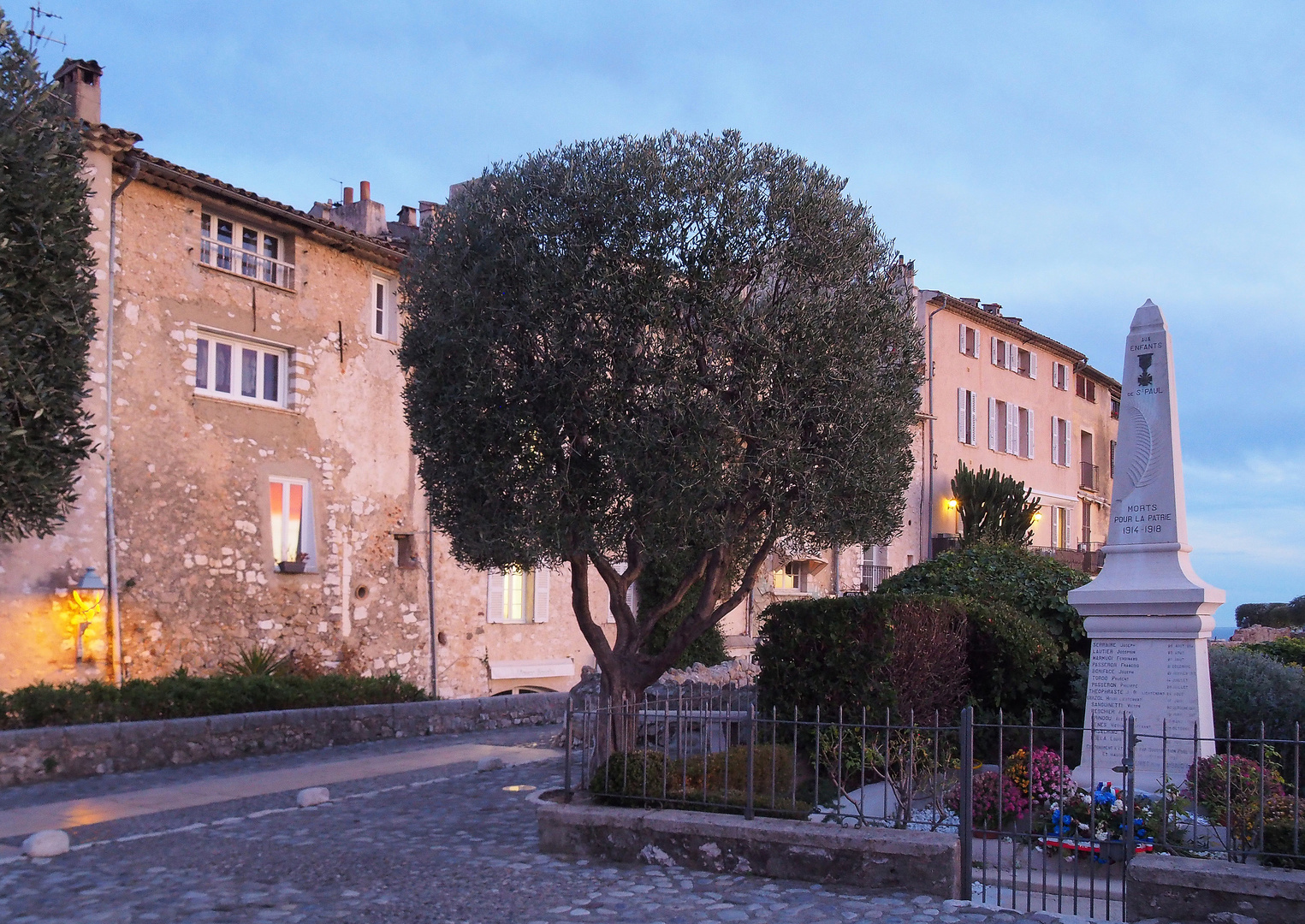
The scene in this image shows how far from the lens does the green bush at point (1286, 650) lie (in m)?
16.9

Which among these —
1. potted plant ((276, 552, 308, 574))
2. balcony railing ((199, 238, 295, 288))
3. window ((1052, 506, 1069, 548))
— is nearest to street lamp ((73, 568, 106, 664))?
potted plant ((276, 552, 308, 574))

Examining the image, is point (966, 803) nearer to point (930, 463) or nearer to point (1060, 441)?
point (930, 463)

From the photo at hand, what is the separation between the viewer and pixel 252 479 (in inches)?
770

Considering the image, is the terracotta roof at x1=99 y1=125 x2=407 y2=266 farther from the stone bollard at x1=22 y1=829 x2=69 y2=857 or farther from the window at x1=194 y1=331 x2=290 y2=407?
the stone bollard at x1=22 y1=829 x2=69 y2=857

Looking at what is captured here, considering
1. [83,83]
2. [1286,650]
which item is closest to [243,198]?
[83,83]

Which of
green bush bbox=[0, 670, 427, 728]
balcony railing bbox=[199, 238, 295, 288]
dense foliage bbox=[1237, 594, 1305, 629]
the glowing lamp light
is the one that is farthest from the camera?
dense foliage bbox=[1237, 594, 1305, 629]

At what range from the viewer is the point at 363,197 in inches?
1009

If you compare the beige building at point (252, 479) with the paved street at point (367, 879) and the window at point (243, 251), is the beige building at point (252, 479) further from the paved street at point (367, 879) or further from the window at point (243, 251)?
the paved street at point (367, 879)

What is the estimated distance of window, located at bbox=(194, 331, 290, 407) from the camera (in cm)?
1917

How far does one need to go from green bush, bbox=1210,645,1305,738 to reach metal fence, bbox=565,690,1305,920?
500mm

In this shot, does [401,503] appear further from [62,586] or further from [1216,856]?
[1216,856]

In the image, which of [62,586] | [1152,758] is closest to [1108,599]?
[1152,758]

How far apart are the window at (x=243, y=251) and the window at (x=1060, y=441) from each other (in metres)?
32.5

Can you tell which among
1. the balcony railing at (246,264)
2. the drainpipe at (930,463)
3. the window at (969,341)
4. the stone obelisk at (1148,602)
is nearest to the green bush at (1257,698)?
the stone obelisk at (1148,602)
